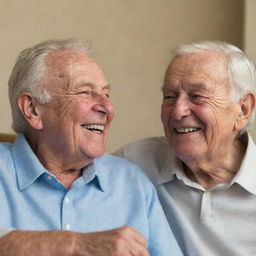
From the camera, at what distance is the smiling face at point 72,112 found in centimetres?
174

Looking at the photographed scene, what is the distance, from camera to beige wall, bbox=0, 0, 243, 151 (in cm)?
272

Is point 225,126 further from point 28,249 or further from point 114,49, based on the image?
point 114,49

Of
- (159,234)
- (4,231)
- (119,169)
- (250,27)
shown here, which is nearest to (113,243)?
(4,231)

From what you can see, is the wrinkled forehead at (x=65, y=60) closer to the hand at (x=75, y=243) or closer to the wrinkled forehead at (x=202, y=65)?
the wrinkled forehead at (x=202, y=65)

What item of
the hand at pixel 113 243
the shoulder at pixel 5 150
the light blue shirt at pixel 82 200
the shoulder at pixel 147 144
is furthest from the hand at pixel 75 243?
the shoulder at pixel 147 144

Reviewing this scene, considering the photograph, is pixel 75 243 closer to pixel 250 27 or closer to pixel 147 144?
pixel 147 144

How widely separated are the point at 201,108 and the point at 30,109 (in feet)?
1.87

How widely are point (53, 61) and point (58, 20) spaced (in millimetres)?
997

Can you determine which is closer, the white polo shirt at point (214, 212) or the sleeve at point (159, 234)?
the sleeve at point (159, 234)

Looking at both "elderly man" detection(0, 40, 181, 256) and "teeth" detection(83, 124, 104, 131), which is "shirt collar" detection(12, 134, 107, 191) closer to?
"elderly man" detection(0, 40, 181, 256)

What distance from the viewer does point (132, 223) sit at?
1.74 meters

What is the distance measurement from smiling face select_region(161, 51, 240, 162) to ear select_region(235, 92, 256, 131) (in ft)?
0.08

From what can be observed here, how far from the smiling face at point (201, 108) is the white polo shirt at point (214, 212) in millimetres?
114

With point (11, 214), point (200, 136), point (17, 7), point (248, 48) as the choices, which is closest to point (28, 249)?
point (11, 214)
